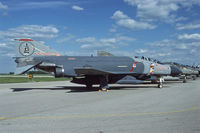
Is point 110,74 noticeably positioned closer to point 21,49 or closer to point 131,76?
point 131,76

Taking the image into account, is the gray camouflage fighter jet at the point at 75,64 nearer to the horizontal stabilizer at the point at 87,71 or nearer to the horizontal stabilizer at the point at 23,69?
the horizontal stabilizer at the point at 23,69

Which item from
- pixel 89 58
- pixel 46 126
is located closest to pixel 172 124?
pixel 46 126

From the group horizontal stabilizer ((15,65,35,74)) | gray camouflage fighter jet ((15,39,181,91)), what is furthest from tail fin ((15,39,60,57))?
horizontal stabilizer ((15,65,35,74))

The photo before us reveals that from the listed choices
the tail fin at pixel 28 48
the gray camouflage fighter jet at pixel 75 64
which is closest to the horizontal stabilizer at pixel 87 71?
Result: the gray camouflage fighter jet at pixel 75 64

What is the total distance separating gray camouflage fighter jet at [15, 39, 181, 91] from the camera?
17.0 metres

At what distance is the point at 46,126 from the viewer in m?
5.48

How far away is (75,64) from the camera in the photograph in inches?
682

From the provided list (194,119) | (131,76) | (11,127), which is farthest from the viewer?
(131,76)

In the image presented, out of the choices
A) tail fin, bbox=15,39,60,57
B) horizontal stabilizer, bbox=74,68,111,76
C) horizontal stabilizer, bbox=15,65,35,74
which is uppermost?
tail fin, bbox=15,39,60,57

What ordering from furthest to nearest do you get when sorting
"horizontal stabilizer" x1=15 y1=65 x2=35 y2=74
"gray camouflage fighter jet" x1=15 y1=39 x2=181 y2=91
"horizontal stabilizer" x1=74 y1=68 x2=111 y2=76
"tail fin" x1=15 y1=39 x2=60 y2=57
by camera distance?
"tail fin" x1=15 y1=39 x2=60 y2=57 < "gray camouflage fighter jet" x1=15 y1=39 x2=181 y2=91 < "horizontal stabilizer" x1=15 y1=65 x2=35 y2=74 < "horizontal stabilizer" x1=74 y1=68 x2=111 y2=76

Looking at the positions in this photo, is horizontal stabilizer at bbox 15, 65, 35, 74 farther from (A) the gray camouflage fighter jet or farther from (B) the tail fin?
(B) the tail fin

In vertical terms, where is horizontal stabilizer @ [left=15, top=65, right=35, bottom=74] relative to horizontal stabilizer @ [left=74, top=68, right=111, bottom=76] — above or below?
above

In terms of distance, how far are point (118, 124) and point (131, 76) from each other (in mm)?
11515

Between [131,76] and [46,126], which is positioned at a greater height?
[131,76]
